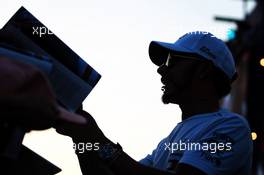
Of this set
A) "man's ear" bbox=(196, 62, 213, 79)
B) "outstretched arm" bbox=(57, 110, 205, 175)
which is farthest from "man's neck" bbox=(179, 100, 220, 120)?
"outstretched arm" bbox=(57, 110, 205, 175)

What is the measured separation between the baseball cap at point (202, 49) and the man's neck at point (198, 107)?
0.69 ft

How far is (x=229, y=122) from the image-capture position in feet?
10.5

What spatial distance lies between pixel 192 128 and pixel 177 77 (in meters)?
0.37

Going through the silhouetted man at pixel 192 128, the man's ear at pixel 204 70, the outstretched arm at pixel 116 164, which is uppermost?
the man's ear at pixel 204 70

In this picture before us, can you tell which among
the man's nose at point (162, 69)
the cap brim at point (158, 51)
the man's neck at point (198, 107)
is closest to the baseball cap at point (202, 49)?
the cap brim at point (158, 51)

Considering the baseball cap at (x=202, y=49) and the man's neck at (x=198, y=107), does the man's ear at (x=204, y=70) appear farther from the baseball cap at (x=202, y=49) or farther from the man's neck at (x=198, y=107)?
the man's neck at (x=198, y=107)

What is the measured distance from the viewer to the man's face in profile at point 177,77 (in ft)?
11.5

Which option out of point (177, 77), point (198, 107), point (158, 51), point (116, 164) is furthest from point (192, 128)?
point (158, 51)

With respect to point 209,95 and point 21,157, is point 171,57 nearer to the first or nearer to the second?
point 209,95

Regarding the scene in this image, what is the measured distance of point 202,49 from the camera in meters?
3.59

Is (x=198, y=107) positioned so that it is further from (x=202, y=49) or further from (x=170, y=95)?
(x=202, y=49)

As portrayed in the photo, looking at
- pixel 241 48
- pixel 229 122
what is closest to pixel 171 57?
pixel 229 122

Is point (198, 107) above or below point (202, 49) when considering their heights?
below

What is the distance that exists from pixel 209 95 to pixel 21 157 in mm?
1484
